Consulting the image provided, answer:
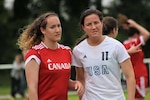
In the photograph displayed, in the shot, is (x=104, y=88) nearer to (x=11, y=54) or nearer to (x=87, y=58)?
(x=87, y=58)

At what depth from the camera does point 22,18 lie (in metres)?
38.1

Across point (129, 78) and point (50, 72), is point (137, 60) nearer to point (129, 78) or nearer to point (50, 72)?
point (129, 78)

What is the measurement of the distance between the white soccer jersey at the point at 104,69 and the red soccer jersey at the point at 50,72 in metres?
0.26

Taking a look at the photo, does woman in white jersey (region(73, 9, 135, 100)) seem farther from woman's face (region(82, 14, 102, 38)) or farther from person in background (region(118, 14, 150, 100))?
person in background (region(118, 14, 150, 100))

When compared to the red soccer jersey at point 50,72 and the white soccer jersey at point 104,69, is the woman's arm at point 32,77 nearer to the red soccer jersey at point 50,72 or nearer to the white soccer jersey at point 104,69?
the red soccer jersey at point 50,72

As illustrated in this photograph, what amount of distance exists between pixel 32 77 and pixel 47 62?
231 mm

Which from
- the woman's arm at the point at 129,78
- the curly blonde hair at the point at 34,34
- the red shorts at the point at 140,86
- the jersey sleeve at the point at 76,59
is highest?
the curly blonde hair at the point at 34,34

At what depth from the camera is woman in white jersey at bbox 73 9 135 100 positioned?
5258mm

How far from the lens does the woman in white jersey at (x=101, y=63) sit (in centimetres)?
526

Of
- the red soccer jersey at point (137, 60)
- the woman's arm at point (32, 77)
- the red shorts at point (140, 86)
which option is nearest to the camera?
the woman's arm at point (32, 77)

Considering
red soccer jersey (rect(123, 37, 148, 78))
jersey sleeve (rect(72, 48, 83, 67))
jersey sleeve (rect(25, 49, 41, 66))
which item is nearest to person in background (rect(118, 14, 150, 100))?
red soccer jersey (rect(123, 37, 148, 78))

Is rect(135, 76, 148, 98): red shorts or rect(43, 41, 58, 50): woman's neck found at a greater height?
rect(43, 41, 58, 50): woman's neck

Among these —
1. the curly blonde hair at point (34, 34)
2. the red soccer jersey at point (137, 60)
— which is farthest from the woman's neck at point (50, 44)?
the red soccer jersey at point (137, 60)

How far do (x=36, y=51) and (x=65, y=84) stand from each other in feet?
1.55
